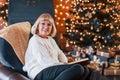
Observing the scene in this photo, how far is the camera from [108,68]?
3.47 metres

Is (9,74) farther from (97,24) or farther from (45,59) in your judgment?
(97,24)

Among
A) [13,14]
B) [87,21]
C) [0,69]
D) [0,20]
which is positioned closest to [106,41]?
[87,21]

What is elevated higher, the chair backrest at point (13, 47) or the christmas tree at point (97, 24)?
the chair backrest at point (13, 47)

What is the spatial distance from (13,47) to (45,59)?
0.33 metres

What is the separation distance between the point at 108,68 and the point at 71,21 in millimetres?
1927

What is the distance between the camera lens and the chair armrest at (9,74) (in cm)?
202

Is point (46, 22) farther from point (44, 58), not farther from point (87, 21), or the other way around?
point (87, 21)

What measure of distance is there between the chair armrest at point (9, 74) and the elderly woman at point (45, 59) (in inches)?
7.2

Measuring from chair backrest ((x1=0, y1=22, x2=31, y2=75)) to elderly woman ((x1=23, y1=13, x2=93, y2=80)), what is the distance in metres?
0.07

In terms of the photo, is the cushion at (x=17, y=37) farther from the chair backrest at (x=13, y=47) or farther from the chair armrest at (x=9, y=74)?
the chair armrest at (x=9, y=74)

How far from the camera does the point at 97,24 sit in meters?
4.91

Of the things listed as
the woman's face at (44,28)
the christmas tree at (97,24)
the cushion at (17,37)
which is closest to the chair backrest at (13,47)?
the cushion at (17,37)

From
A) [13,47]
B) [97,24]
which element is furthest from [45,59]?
[97,24]

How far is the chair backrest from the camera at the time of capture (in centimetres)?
228
